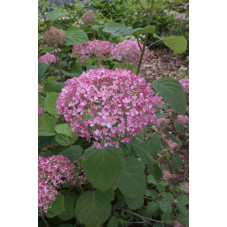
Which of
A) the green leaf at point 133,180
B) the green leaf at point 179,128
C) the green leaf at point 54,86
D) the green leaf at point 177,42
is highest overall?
the green leaf at point 177,42

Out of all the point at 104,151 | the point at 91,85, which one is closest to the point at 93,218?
the point at 104,151

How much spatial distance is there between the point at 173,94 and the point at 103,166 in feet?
1.22

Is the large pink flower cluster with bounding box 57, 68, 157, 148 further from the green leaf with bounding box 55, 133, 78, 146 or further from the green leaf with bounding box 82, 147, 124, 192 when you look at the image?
the green leaf with bounding box 55, 133, 78, 146

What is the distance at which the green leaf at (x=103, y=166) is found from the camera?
0.72 meters

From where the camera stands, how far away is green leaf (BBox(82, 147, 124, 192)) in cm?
72

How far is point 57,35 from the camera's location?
1.18 metres

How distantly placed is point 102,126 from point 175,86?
0.34 m

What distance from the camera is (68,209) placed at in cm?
Answer: 95

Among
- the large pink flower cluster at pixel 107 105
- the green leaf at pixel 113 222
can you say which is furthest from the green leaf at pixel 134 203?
the large pink flower cluster at pixel 107 105

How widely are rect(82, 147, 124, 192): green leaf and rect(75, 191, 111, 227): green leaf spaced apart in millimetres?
191

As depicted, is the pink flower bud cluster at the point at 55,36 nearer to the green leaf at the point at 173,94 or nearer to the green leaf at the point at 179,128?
the green leaf at the point at 173,94

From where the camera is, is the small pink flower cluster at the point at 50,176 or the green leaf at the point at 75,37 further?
the green leaf at the point at 75,37

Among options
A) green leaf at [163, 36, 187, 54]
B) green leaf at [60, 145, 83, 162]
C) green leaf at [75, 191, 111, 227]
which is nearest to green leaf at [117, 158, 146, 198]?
green leaf at [75, 191, 111, 227]

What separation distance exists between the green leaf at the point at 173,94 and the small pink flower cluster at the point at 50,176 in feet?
1.49
